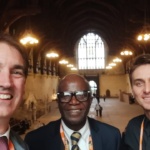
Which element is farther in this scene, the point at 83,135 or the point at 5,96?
the point at 83,135

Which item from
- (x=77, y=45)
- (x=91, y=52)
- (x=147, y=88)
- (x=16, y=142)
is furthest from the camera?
(x=91, y=52)

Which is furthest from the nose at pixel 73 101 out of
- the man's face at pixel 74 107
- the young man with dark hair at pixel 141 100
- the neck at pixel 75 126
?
the young man with dark hair at pixel 141 100

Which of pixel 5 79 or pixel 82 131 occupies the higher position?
pixel 5 79

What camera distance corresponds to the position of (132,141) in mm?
2320

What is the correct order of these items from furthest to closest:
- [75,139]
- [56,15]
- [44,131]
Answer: [56,15] < [44,131] < [75,139]

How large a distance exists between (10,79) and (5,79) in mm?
31

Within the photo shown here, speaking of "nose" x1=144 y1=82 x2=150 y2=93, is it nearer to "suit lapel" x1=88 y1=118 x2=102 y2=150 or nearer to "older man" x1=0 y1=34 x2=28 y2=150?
"suit lapel" x1=88 y1=118 x2=102 y2=150

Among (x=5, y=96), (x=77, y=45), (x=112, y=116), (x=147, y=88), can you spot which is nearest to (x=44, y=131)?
(x=147, y=88)

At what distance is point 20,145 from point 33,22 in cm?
1943

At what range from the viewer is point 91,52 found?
43750mm

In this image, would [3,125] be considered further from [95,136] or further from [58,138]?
[95,136]

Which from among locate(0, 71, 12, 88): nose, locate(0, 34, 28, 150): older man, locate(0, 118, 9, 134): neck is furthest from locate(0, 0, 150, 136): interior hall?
locate(0, 118, 9, 134): neck

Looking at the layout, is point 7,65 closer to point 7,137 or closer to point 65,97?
point 7,137

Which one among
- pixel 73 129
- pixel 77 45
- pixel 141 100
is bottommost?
pixel 73 129
